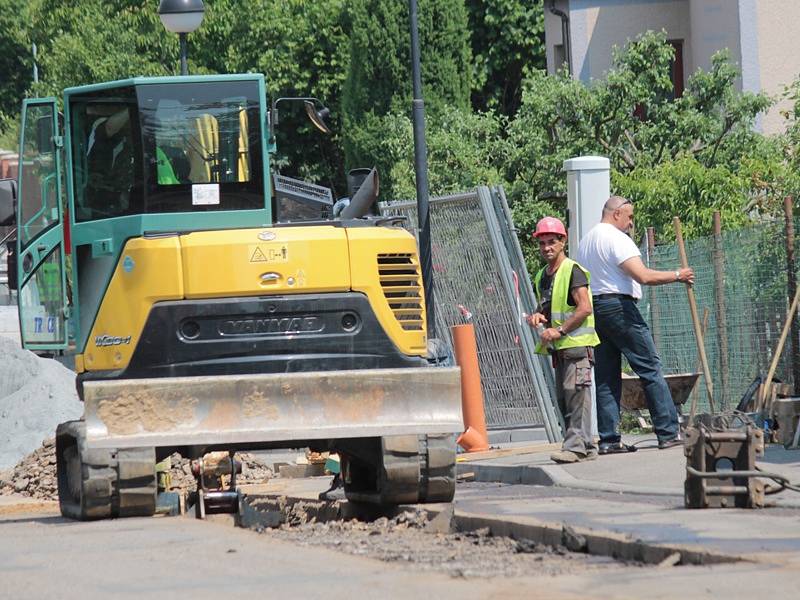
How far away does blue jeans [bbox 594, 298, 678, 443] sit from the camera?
12141 millimetres

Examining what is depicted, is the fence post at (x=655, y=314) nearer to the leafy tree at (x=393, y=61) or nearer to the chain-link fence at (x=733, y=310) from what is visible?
the chain-link fence at (x=733, y=310)

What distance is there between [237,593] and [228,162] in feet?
16.2

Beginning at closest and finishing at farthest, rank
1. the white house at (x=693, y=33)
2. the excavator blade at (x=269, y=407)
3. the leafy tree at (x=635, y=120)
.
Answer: the excavator blade at (x=269, y=407), the leafy tree at (x=635, y=120), the white house at (x=693, y=33)

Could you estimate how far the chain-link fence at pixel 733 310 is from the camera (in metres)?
14.7

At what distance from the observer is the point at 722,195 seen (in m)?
21.8

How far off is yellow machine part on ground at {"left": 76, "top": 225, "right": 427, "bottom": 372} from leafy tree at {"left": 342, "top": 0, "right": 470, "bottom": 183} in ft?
98.0

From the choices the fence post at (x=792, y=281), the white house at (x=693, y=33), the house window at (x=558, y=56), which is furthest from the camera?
the house window at (x=558, y=56)

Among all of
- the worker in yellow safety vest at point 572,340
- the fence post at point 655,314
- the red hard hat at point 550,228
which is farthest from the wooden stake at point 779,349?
the fence post at point 655,314

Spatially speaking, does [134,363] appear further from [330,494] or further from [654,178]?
[654,178]

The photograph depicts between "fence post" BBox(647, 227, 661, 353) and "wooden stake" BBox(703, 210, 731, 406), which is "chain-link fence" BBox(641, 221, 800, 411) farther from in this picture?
"fence post" BBox(647, 227, 661, 353)

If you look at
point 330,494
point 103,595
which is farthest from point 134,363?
point 103,595

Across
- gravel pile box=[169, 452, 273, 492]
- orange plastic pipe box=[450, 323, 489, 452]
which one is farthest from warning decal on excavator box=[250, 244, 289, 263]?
gravel pile box=[169, 452, 273, 492]

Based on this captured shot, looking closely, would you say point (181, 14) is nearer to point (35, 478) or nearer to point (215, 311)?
point (35, 478)

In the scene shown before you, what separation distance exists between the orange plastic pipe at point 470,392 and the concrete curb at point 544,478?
51.7 inches
